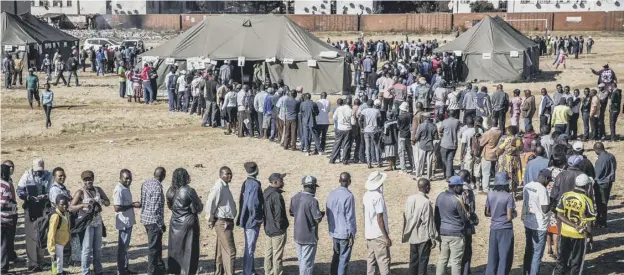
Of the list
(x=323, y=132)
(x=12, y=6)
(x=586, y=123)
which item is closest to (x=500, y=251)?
(x=323, y=132)

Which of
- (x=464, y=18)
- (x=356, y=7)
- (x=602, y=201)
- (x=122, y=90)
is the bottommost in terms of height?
(x=602, y=201)

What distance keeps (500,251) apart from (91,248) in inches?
200

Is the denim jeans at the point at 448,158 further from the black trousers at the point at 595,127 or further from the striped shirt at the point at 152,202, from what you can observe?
the striped shirt at the point at 152,202

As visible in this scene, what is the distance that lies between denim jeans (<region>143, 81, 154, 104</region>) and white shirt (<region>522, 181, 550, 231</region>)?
18.2 m

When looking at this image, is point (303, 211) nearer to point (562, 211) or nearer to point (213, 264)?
point (213, 264)

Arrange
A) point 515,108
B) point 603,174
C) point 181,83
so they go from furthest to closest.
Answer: point 181,83 → point 515,108 → point 603,174

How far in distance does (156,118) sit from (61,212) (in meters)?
14.3

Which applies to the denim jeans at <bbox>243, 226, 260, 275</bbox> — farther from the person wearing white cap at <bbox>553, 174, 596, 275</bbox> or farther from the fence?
the fence

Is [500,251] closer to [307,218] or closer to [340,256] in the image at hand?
[340,256]

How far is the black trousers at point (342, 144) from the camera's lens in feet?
56.7

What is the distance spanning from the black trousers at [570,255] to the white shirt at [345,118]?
7259mm

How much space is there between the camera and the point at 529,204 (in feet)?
34.0

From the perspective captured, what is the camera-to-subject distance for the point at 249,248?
10.4 metres

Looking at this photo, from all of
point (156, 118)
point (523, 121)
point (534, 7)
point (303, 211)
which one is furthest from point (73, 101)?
point (534, 7)
